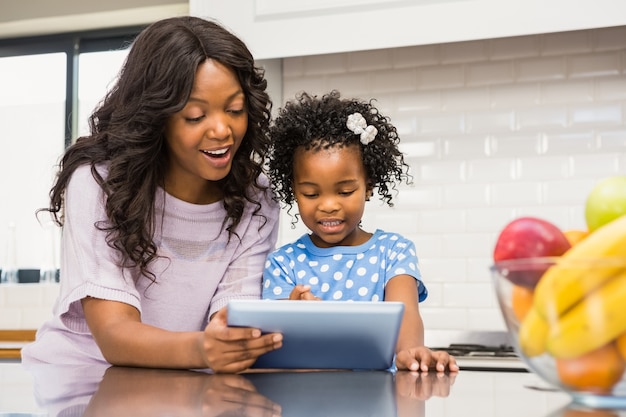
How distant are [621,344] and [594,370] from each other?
1.4 inches

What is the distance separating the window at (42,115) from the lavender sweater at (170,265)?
2.30 metres

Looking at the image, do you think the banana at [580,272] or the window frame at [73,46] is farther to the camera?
the window frame at [73,46]

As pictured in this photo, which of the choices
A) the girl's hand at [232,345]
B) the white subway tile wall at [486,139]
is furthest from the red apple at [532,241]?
the white subway tile wall at [486,139]

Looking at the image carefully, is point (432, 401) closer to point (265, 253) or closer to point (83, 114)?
point (265, 253)

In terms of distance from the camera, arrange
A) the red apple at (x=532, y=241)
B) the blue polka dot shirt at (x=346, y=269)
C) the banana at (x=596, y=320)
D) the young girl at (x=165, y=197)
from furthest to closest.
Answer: the blue polka dot shirt at (x=346, y=269)
the young girl at (x=165, y=197)
the red apple at (x=532, y=241)
the banana at (x=596, y=320)

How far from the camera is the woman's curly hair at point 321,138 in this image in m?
1.93

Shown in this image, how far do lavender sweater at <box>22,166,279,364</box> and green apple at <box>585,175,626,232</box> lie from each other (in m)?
1.00

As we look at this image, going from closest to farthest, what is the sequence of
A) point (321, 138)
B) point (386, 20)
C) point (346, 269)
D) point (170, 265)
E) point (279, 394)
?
point (279, 394)
point (170, 265)
point (346, 269)
point (321, 138)
point (386, 20)

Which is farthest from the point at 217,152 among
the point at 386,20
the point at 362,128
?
the point at 386,20

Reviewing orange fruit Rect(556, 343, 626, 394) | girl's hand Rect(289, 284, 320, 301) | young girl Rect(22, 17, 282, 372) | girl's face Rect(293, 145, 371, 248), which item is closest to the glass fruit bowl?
orange fruit Rect(556, 343, 626, 394)

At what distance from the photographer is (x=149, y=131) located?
1689 millimetres

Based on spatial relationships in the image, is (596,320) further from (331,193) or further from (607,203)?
(331,193)

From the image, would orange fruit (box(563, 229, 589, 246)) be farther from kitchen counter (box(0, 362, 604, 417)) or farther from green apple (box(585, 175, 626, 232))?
kitchen counter (box(0, 362, 604, 417))

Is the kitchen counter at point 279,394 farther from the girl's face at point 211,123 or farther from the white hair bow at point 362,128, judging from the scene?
the white hair bow at point 362,128
